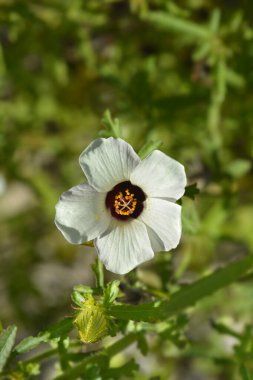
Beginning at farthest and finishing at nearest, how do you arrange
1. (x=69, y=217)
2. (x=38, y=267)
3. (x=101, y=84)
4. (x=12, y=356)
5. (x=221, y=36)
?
(x=38, y=267)
(x=101, y=84)
(x=221, y=36)
(x=12, y=356)
(x=69, y=217)

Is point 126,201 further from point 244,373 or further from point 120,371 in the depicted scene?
point 244,373

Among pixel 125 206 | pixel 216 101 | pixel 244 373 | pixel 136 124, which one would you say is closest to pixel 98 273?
pixel 125 206

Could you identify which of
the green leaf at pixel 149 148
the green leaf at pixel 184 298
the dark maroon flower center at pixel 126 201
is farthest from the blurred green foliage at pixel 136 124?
the green leaf at pixel 149 148

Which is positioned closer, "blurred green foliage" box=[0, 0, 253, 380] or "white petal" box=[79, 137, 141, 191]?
"white petal" box=[79, 137, 141, 191]

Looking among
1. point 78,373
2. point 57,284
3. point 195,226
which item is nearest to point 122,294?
point 78,373

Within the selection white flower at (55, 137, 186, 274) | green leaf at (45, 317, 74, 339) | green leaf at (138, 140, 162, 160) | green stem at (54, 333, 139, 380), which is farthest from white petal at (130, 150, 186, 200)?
green stem at (54, 333, 139, 380)

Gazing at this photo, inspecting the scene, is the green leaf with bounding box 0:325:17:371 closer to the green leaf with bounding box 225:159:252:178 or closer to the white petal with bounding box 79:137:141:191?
the white petal with bounding box 79:137:141:191

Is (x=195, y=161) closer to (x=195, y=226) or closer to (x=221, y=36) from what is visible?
(x=221, y=36)
